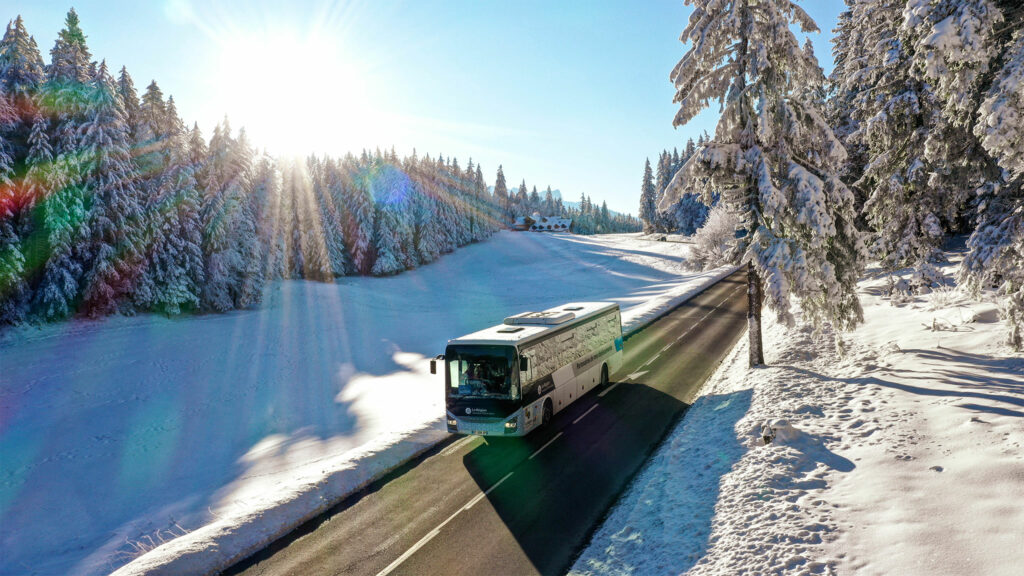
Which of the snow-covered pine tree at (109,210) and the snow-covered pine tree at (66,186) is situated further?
the snow-covered pine tree at (109,210)

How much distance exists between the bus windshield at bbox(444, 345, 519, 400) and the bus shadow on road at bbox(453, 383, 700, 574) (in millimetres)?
1720

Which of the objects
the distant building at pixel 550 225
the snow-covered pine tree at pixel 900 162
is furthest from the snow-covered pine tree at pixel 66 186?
the distant building at pixel 550 225

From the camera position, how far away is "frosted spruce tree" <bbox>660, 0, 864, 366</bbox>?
49.0 ft

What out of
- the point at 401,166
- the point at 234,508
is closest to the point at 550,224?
the point at 401,166

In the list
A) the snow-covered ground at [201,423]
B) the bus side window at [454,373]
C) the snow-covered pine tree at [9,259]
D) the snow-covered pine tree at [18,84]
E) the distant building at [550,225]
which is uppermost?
the snow-covered pine tree at [18,84]

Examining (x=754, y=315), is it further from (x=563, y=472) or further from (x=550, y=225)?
(x=550, y=225)

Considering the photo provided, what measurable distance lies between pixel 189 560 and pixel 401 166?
77609mm

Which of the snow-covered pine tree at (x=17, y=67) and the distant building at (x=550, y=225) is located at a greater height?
the snow-covered pine tree at (x=17, y=67)

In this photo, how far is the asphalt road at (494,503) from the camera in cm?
915

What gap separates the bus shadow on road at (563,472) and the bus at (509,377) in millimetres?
788

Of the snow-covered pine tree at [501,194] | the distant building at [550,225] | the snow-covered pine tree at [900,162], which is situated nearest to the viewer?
the snow-covered pine tree at [900,162]

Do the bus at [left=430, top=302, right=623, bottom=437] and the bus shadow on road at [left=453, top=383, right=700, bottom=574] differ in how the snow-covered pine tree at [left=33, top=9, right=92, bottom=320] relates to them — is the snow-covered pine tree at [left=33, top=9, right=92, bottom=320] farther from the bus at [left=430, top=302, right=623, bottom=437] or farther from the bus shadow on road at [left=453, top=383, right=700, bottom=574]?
the bus shadow on road at [left=453, top=383, right=700, bottom=574]

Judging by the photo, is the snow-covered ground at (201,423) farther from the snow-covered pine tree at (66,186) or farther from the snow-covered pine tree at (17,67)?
the snow-covered pine tree at (17,67)

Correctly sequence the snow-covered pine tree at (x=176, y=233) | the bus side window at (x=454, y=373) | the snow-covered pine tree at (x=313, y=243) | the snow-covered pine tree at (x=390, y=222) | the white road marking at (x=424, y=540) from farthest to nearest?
the snow-covered pine tree at (x=390, y=222)
the snow-covered pine tree at (x=313, y=243)
the snow-covered pine tree at (x=176, y=233)
the bus side window at (x=454, y=373)
the white road marking at (x=424, y=540)
